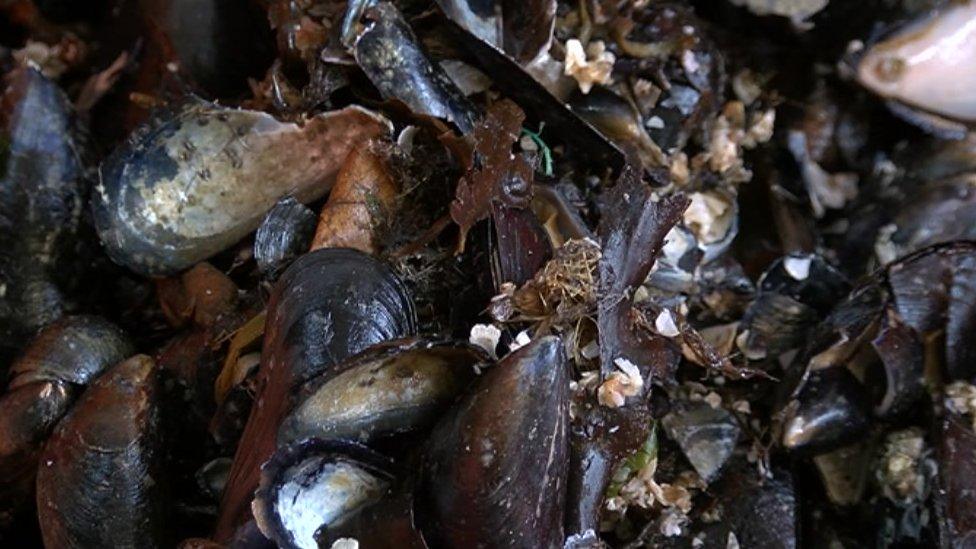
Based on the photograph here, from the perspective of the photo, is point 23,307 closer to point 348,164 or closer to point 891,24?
point 348,164

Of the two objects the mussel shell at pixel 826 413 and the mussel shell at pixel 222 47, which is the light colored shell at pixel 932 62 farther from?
the mussel shell at pixel 222 47

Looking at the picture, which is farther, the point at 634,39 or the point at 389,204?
the point at 634,39

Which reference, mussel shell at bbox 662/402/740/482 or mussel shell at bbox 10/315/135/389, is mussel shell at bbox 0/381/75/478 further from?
Result: mussel shell at bbox 662/402/740/482

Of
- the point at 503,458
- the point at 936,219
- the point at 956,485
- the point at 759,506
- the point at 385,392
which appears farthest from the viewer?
the point at 936,219

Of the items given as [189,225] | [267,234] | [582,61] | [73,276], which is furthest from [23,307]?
[582,61]

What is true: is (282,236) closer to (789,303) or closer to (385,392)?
(385,392)

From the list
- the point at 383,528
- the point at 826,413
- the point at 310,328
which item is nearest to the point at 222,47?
the point at 310,328
